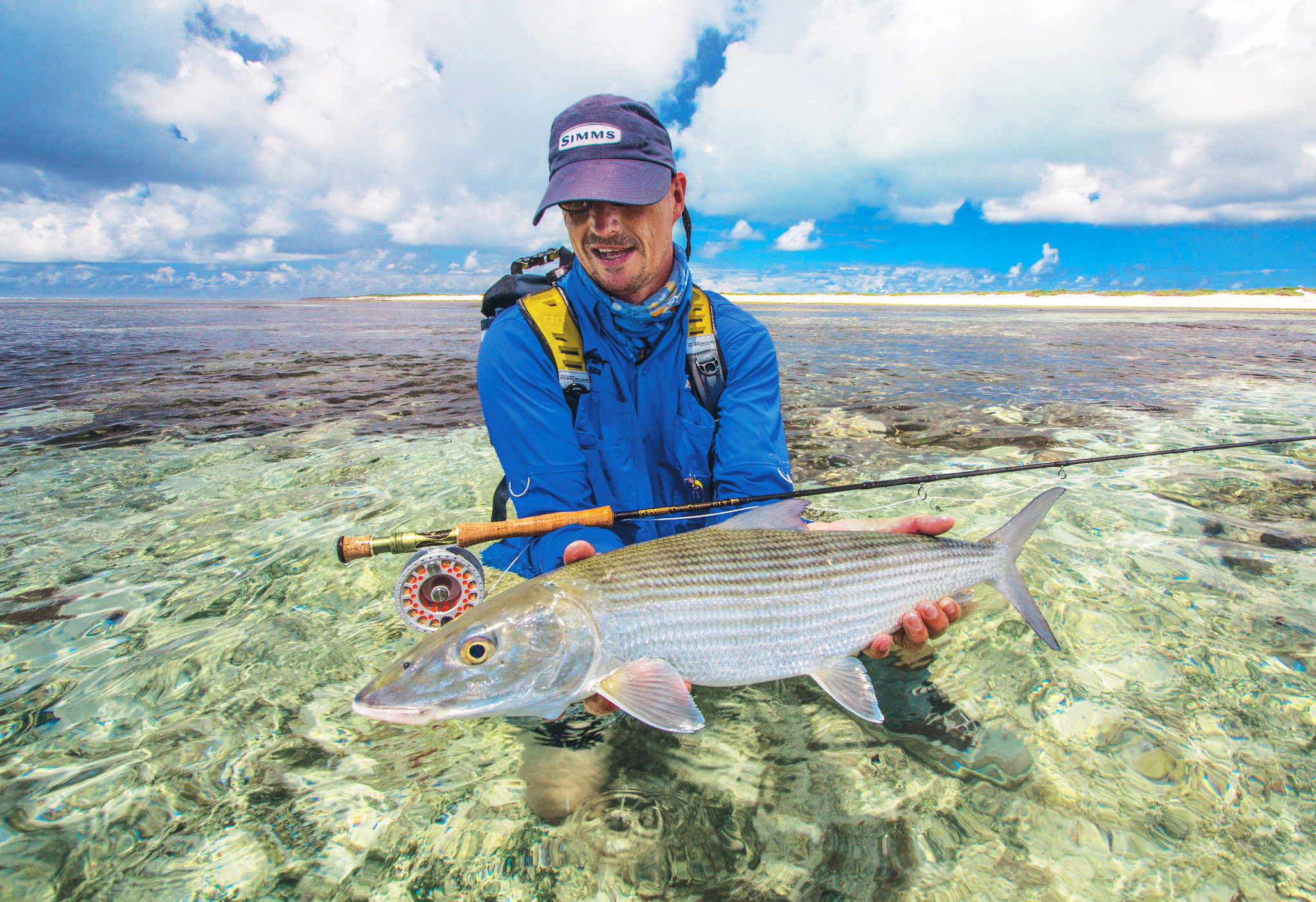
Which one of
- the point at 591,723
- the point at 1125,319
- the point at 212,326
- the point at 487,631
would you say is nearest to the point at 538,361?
the point at 487,631

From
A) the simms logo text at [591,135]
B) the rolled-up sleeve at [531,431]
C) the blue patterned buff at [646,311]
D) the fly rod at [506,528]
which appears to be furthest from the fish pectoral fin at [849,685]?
the simms logo text at [591,135]

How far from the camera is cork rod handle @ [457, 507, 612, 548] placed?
118 inches

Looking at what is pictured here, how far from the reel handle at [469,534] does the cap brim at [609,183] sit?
5.06 feet

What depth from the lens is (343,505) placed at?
5.79 meters

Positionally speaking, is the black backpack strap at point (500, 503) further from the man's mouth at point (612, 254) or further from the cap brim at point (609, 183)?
the cap brim at point (609, 183)

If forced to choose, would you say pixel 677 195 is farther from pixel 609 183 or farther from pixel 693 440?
pixel 693 440

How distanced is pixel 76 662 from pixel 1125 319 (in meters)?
46.9

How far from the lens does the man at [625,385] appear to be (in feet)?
10.3

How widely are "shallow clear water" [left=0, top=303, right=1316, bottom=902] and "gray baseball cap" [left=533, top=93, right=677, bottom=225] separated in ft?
8.44

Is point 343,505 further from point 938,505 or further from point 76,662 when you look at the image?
point 938,505

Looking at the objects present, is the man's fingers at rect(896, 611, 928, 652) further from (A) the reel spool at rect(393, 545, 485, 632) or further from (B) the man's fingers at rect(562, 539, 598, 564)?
(A) the reel spool at rect(393, 545, 485, 632)

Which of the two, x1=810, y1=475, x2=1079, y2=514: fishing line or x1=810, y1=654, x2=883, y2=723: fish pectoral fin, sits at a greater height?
x1=810, y1=654, x2=883, y2=723: fish pectoral fin

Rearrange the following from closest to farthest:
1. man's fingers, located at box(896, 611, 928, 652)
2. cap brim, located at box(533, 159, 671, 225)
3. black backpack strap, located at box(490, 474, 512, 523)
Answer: man's fingers, located at box(896, 611, 928, 652)
cap brim, located at box(533, 159, 671, 225)
black backpack strap, located at box(490, 474, 512, 523)

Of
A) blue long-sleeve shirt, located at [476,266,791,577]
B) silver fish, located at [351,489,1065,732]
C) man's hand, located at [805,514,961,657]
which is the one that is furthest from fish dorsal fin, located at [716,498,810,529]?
blue long-sleeve shirt, located at [476,266,791,577]
